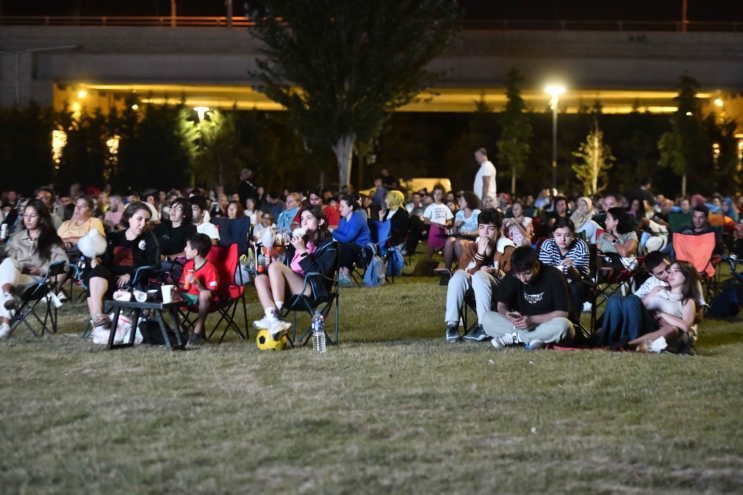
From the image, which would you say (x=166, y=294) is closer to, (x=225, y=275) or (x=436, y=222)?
(x=225, y=275)

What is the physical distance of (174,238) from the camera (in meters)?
10.1

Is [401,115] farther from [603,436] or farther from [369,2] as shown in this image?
[603,436]

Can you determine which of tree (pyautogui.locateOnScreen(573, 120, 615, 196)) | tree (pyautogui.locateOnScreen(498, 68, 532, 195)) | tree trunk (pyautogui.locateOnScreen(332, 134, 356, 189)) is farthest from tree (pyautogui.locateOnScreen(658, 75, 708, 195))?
tree trunk (pyautogui.locateOnScreen(332, 134, 356, 189))

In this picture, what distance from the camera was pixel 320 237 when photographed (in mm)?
8883

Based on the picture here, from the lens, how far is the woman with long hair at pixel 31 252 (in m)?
9.05

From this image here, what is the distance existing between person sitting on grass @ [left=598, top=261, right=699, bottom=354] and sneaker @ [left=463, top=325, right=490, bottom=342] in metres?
0.99

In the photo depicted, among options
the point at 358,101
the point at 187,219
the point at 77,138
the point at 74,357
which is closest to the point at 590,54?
the point at 358,101

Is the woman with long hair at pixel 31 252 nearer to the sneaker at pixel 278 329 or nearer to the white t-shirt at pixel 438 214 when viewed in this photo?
the sneaker at pixel 278 329

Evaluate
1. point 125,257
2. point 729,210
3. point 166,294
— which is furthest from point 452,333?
point 729,210

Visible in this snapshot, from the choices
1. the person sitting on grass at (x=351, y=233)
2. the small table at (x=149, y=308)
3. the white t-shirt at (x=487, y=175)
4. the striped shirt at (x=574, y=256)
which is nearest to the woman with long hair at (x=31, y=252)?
the small table at (x=149, y=308)

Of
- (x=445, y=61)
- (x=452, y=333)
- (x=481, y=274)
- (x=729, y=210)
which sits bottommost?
(x=452, y=333)

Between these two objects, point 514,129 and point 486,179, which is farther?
point 514,129

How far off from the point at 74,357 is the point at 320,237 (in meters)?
2.32

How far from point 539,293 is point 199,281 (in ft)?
9.19
